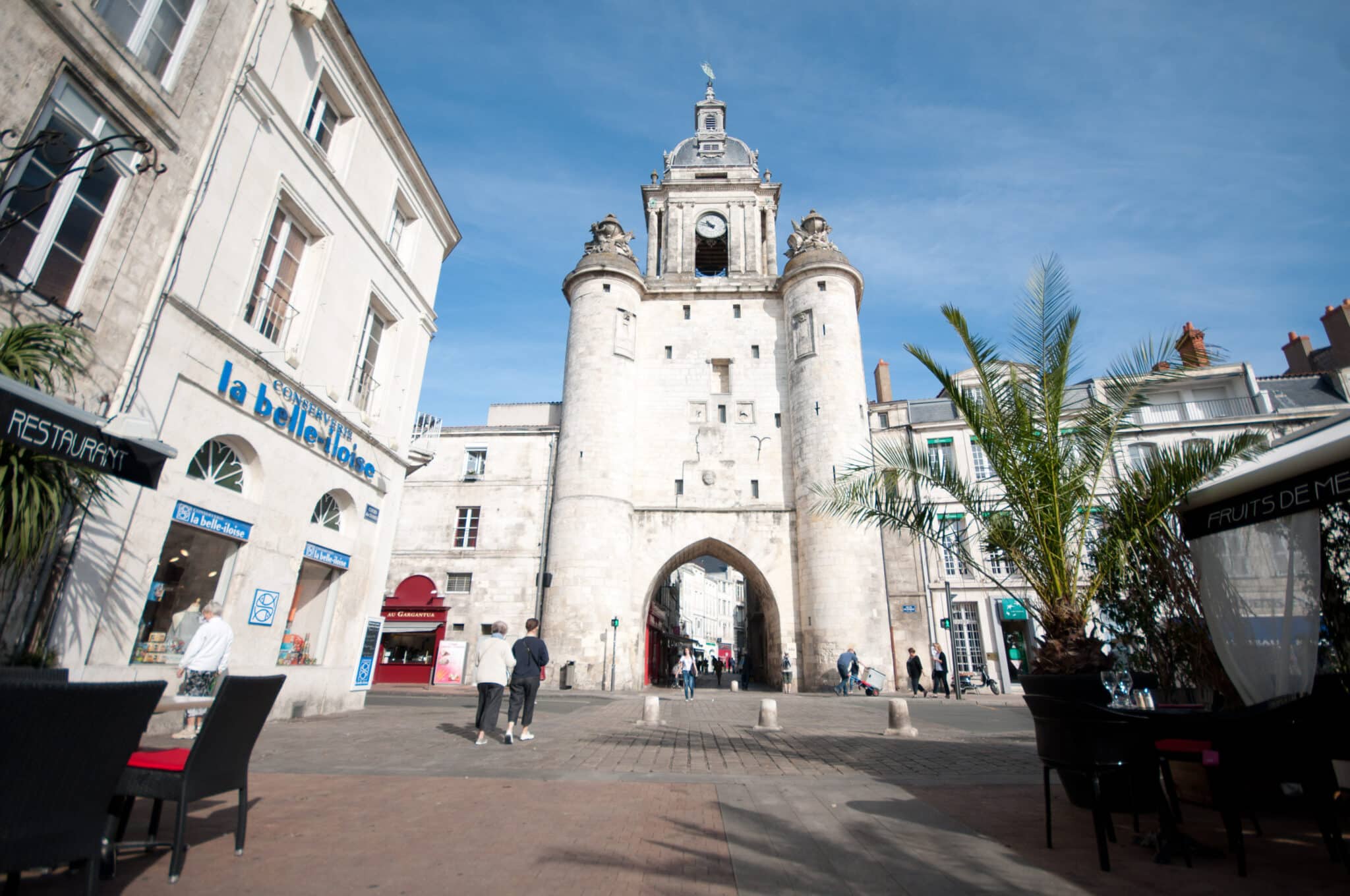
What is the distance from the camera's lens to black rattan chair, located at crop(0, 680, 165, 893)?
1.85 metres

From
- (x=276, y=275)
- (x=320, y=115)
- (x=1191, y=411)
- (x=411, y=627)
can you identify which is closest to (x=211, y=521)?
(x=276, y=275)

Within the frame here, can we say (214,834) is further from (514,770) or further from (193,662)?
(193,662)

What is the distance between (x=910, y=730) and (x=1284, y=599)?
5.62m

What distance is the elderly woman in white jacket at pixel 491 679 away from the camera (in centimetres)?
743

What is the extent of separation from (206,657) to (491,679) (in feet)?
9.25

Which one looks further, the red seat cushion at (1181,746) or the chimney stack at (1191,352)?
the chimney stack at (1191,352)

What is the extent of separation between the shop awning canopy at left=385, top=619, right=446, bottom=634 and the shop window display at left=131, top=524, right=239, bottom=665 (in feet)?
48.6

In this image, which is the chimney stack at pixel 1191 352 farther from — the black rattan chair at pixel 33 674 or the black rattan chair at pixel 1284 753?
the black rattan chair at pixel 33 674

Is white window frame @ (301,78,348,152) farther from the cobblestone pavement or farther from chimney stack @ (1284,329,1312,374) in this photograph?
chimney stack @ (1284,329,1312,374)

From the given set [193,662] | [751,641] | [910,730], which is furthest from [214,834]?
[751,641]

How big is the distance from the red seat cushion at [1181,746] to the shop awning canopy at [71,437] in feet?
20.9

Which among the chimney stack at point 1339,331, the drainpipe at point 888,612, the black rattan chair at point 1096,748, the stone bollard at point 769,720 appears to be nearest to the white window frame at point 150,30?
the black rattan chair at point 1096,748

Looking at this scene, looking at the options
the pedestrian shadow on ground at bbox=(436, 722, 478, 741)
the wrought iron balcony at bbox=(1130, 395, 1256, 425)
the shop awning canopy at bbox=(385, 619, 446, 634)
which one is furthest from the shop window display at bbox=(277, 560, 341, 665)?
the wrought iron balcony at bbox=(1130, 395, 1256, 425)

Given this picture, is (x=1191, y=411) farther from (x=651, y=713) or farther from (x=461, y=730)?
(x=461, y=730)
